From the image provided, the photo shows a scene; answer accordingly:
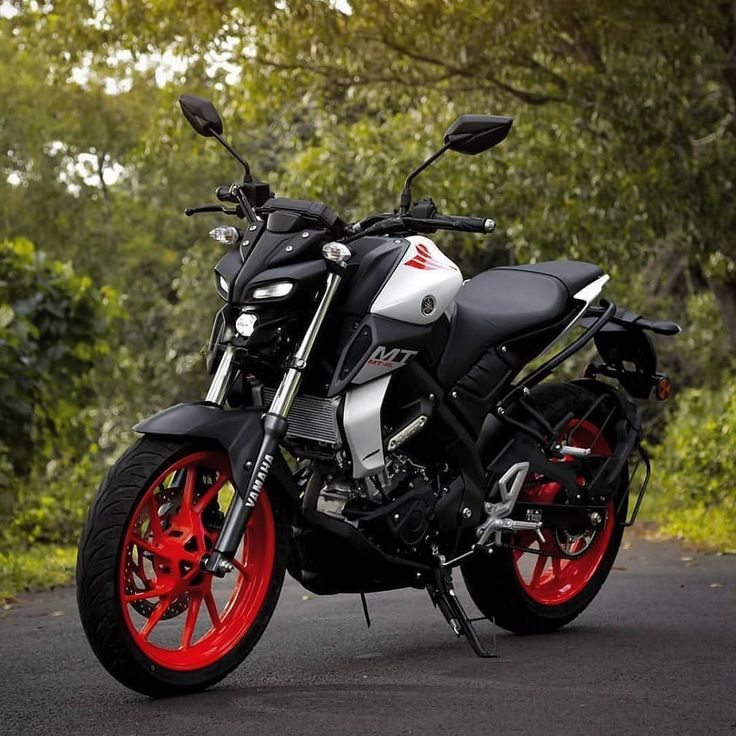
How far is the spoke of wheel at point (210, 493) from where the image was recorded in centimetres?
484

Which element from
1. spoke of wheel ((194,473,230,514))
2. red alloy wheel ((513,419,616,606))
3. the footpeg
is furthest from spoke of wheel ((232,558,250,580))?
red alloy wheel ((513,419,616,606))

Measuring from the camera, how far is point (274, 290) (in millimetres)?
4832

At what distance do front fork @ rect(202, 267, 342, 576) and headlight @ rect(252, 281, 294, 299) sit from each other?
0.16 metres

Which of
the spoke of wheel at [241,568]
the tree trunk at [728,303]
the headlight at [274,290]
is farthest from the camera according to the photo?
the tree trunk at [728,303]

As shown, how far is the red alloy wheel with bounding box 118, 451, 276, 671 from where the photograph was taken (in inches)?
186

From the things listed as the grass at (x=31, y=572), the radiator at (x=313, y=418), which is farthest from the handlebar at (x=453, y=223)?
the grass at (x=31, y=572)

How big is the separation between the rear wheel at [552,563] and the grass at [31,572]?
10.2ft

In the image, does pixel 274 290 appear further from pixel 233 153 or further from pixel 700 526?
pixel 700 526

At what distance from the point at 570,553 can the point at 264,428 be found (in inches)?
77.4

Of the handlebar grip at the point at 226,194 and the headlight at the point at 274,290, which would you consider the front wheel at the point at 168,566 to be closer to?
the headlight at the point at 274,290

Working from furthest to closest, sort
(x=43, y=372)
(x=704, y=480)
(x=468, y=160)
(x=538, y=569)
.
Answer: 1. (x=468, y=160)
2. (x=704, y=480)
3. (x=43, y=372)
4. (x=538, y=569)

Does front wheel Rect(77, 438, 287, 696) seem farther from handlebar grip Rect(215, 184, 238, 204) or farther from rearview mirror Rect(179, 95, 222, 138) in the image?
rearview mirror Rect(179, 95, 222, 138)

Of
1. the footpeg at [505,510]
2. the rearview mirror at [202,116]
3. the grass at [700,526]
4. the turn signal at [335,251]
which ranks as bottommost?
the grass at [700,526]

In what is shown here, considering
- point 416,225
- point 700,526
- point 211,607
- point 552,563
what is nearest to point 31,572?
point 552,563
